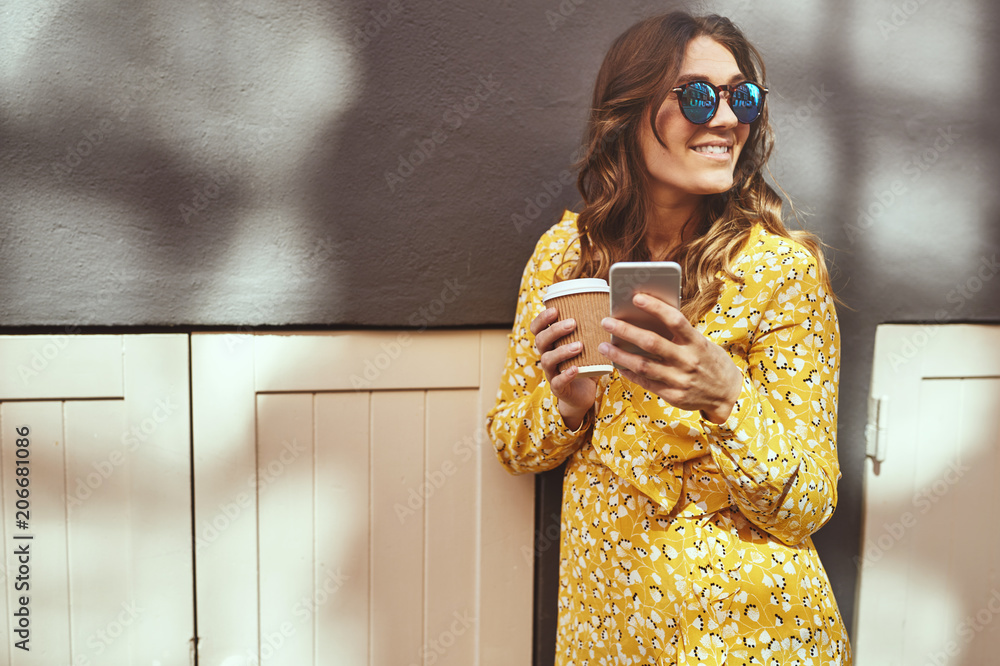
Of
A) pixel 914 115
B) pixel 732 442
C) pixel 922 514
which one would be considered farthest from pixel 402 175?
pixel 922 514

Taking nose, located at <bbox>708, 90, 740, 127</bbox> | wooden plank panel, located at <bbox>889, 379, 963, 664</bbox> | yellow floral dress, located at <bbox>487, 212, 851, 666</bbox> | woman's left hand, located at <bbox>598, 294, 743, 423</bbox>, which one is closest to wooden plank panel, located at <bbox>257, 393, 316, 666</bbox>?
yellow floral dress, located at <bbox>487, 212, 851, 666</bbox>

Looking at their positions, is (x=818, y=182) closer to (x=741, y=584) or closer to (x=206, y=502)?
(x=741, y=584)

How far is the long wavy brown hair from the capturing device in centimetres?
Answer: 151

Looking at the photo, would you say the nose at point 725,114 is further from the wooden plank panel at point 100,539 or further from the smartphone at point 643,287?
the wooden plank panel at point 100,539

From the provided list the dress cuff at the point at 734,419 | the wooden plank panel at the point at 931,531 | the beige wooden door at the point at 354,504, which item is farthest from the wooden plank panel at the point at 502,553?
the wooden plank panel at the point at 931,531

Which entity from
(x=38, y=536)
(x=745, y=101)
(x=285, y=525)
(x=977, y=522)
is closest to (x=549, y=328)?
(x=745, y=101)

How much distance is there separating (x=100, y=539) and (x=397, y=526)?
2.51 feet

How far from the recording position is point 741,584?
4.64ft

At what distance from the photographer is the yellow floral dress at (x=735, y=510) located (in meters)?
1.39

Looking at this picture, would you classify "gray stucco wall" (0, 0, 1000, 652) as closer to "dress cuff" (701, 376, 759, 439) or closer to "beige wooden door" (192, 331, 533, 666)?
"beige wooden door" (192, 331, 533, 666)

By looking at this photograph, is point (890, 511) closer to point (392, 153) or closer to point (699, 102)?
point (699, 102)

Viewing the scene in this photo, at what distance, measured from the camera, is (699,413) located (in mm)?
1366

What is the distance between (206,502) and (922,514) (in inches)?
83.6

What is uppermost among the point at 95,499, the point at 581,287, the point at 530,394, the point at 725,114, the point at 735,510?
the point at 725,114
